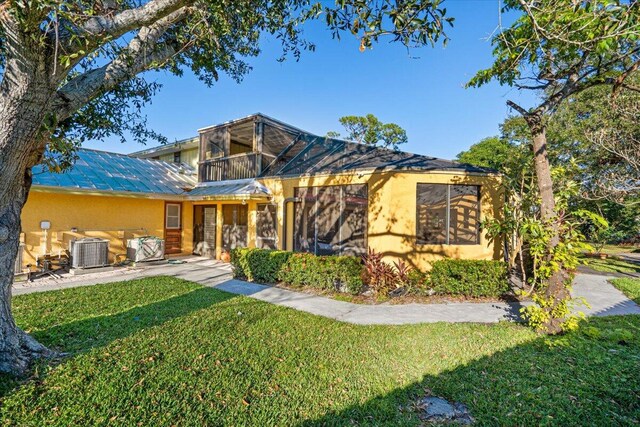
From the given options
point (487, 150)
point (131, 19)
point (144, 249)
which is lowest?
point (144, 249)

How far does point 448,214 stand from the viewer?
8805 mm

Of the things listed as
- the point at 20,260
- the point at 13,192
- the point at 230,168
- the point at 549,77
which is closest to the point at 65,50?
Answer: the point at 13,192

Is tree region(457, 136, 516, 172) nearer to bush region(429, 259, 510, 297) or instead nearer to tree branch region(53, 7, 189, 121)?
bush region(429, 259, 510, 297)

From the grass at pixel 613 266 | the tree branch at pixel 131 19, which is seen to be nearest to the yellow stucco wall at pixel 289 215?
the tree branch at pixel 131 19

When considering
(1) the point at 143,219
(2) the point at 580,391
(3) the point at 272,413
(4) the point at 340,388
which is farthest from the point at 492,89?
(1) the point at 143,219

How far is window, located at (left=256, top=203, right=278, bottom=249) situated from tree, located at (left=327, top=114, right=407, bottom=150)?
2454 cm

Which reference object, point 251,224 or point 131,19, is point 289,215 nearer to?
point 251,224

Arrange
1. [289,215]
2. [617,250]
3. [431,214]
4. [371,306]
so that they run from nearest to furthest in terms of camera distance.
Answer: [371,306] → [431,214] → [289,215] → [617,250]

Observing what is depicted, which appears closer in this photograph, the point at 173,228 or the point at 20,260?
the point at 20,260

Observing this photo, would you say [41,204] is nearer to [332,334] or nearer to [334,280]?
[334,280]

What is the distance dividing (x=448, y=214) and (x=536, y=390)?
5960mm

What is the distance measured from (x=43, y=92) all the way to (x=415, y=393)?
17.5 ft

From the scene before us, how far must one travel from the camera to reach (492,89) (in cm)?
656

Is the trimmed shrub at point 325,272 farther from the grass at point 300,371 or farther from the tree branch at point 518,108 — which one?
the tree branch at point 518,108
